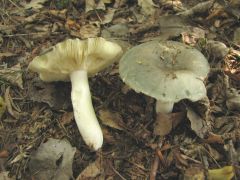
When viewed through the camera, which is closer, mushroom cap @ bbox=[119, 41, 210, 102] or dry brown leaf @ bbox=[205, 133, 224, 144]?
mushroom cap @ bbox=[119, 41, 210, 102]

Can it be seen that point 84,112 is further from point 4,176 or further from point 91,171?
point 4,176

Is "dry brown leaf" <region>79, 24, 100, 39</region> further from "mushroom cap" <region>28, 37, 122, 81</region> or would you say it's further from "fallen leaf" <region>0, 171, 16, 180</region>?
"fallen leaf" <region>0, 171, 16, 180</region>

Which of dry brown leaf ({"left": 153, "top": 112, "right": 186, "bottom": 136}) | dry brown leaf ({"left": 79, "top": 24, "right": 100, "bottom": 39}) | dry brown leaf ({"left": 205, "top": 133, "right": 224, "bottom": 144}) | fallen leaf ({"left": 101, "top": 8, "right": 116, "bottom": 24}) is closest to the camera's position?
dry brown leaf ({"left": 205, "top": 133, "right": 224, "bottom": 144})

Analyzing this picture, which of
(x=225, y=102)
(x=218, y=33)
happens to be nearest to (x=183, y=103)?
(x=225, y=102)

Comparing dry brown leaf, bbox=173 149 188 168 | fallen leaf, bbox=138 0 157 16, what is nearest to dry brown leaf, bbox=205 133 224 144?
dry brown leaf, bbox=173 149 188 168

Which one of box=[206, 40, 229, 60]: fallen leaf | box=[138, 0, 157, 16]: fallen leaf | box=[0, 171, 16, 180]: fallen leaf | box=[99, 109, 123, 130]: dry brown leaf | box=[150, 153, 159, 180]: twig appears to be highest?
box=[138, 0, 157, 16]: fallen leaf

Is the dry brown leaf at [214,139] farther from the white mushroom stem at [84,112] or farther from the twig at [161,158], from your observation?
the white mushroom stem at [84,112]

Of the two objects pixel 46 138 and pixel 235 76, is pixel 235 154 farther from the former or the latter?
pixel 46 138

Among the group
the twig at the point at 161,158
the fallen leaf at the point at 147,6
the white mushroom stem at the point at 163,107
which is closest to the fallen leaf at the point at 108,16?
the fallen leaf at the point at 147,6
